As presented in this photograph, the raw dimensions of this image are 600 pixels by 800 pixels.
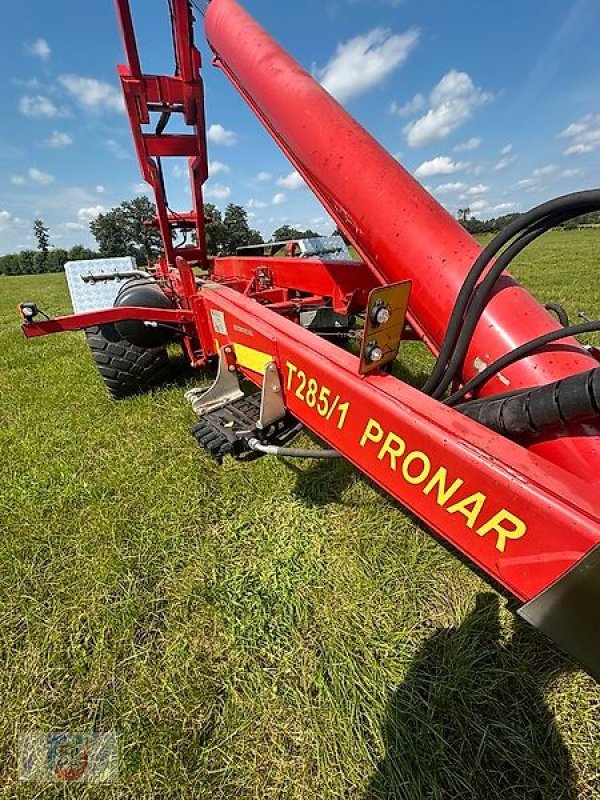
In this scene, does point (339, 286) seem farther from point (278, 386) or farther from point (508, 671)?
point (508, 671)

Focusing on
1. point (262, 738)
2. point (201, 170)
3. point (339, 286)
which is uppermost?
point (201, 170)

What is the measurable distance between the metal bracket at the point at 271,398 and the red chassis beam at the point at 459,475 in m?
0.19

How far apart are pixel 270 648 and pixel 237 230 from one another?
4800 cm

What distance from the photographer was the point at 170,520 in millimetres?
2381

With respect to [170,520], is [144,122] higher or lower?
higher

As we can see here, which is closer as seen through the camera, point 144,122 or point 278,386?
point 278,386

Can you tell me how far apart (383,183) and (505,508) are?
4.23 ft

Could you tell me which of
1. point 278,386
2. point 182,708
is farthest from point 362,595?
point 278,386

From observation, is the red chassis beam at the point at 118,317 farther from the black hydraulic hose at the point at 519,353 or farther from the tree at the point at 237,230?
the tree at the point at 237,230

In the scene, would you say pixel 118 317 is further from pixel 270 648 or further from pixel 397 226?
pixel 270 648

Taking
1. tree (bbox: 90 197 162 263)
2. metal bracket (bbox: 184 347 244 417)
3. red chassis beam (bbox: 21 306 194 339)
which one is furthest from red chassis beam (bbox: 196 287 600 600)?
tree (bbox: 90 197 162 263)

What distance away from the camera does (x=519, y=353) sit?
117 centimetres

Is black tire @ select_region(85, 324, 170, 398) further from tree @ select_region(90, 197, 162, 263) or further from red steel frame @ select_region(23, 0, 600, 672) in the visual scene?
tree @ select_region(90, 197, 162, 263)

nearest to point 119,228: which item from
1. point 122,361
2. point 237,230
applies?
point 237,230
